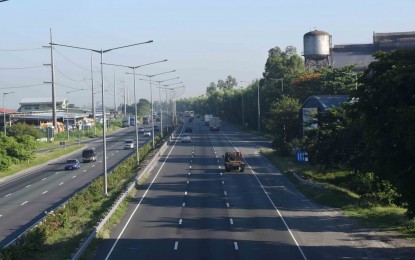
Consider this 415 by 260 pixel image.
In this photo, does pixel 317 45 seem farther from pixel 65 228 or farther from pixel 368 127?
pixel 368 127

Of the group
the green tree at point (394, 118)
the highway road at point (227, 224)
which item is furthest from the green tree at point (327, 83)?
the green tree at point (394, 118)

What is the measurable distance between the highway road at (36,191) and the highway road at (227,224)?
19.4 ft

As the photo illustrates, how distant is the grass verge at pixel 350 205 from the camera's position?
104ft

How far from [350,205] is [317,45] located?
8085 cm

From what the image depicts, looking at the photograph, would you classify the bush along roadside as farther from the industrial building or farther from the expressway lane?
the industrial building

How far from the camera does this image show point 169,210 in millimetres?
38188

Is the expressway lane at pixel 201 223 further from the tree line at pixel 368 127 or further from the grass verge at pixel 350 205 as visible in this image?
the tree line at pixel 368 127

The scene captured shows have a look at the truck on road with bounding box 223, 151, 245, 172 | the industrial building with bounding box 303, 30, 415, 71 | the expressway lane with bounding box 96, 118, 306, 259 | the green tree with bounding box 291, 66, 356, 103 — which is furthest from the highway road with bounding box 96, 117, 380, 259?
the industrial building with bounding box 303, 30, 415, 71

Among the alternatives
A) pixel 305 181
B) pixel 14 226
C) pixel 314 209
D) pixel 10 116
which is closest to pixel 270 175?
pixel 305 181

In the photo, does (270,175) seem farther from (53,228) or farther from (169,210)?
(53,228)

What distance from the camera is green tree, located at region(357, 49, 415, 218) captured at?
76.0 feet

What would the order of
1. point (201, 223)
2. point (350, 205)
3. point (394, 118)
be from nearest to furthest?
point (394, 118) → point (201, 223) → point (350, 205)

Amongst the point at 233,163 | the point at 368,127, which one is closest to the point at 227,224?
the point at 368,127

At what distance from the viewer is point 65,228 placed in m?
33.0
